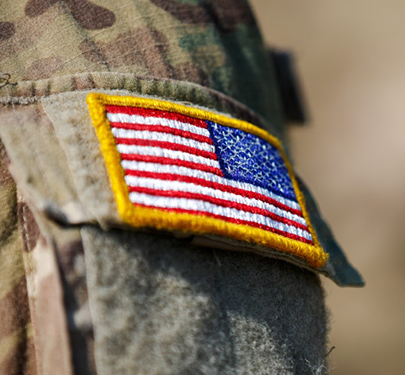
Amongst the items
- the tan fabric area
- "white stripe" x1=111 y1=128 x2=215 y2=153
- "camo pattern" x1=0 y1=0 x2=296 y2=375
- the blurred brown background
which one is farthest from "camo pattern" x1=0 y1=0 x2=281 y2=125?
the blurred brown background

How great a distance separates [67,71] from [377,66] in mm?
1799

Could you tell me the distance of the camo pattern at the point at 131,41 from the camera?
586 millimetres

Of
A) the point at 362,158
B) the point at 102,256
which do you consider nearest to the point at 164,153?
the point at 102,256

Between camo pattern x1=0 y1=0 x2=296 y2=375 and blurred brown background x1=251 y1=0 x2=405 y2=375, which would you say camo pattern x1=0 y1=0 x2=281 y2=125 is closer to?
camo pattern x1=0 y1=0 x2=296 y2=375

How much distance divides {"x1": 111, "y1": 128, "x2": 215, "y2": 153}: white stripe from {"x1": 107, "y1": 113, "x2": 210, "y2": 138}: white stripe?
1cm

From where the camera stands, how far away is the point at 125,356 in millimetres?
467

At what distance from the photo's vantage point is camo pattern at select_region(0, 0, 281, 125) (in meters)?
0.59

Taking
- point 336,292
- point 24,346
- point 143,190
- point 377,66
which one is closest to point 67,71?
point 143,190

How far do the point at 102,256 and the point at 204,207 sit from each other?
11 cm

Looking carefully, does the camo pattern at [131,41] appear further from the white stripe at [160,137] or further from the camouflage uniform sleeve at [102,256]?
the white stripe at [160,137]

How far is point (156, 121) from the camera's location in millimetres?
548

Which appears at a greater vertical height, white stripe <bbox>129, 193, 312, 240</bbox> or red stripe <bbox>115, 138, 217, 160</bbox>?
red stripe <bbox>115, 138, 217, 160</bbox>

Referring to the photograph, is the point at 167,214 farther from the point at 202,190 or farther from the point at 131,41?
the point at 131,41

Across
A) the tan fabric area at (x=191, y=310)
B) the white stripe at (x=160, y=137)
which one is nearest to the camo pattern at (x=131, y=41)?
the white stripe at (x=160, y=137)
